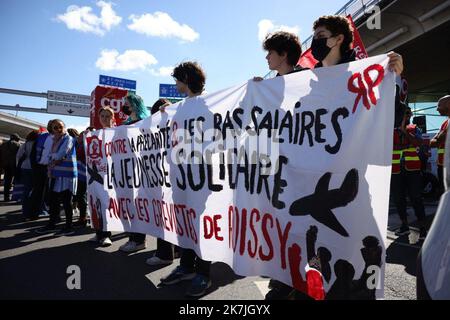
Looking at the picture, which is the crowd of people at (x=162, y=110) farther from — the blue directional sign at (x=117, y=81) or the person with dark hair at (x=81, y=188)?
the blue directional sign at (x=117, y=81)

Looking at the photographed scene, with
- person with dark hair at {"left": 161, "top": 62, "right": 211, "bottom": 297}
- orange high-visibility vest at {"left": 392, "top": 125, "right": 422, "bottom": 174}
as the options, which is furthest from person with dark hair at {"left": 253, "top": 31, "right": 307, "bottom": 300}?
orange high-visibility vest at {"left": 392, "top": 125, "right": 422, "bottom": 174}

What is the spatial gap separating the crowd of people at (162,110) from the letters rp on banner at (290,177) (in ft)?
0.79

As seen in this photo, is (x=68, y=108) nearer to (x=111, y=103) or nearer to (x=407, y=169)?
(x=111, y=103)

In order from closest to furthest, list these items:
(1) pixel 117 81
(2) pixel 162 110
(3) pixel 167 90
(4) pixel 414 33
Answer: (2) pixel 162 110 → (4) pixel 414 33 → (1) pixel 117 81 → (3) pixel 167 90

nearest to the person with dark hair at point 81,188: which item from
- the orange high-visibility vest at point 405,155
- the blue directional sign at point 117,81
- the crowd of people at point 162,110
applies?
the crowd of people at point 162,110

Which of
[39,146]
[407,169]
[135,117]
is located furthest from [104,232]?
[407,169]

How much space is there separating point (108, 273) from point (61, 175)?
8.42ft

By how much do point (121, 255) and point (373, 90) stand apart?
348cm

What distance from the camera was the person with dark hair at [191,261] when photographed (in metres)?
2.89

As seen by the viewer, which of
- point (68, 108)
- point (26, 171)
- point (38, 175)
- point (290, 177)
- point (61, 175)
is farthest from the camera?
point (68, 108)

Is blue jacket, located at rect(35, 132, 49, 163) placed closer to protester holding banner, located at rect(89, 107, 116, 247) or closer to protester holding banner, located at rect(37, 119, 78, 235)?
protester holding banner, located at rect(37, 119, 78, 235)

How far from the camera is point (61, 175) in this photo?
5.39 meters
